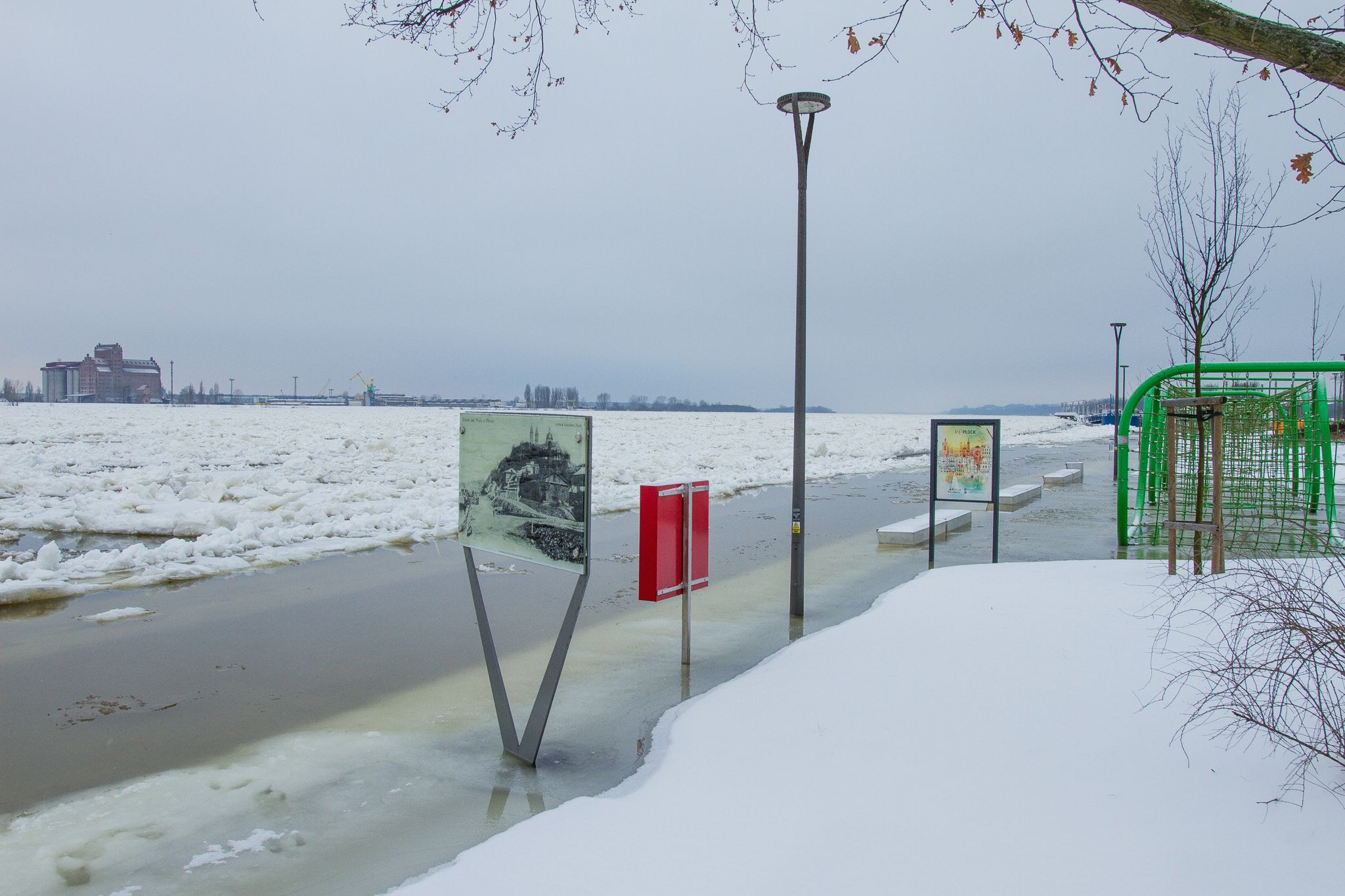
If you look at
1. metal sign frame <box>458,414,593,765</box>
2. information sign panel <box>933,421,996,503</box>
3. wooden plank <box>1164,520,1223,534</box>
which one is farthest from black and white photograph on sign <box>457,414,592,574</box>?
information sign panel <box>933,421,996,503</box>

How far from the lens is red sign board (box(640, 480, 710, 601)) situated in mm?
6156

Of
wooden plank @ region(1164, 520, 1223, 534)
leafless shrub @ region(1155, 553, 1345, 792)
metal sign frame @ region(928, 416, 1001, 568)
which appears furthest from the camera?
metal sign frame @ region(928, 416, 1001, 568)

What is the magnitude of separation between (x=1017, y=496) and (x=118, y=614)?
51.4 ft

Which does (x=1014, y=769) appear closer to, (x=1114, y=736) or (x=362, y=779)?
(x=1114, y=736)

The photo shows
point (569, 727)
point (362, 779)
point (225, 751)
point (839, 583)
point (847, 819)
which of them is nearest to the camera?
point (847, 819)

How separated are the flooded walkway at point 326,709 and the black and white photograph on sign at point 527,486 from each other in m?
1.18

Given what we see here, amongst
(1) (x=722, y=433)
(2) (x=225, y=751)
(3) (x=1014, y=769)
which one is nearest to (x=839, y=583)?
(3) (x=1014, y=769)

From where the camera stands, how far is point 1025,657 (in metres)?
5.68

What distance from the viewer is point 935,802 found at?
367 centimetres

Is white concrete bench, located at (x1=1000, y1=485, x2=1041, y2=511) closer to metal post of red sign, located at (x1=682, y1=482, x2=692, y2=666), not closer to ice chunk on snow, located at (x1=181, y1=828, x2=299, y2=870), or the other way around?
metal post of red sign, located at (x1=682, y1=482, x2=692, y2=666)

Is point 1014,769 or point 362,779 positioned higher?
point 1014,769

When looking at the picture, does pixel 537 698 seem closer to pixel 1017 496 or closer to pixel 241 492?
pixel 241 492

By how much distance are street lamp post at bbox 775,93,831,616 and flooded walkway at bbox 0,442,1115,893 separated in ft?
1.81

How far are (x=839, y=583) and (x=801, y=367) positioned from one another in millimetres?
2776
